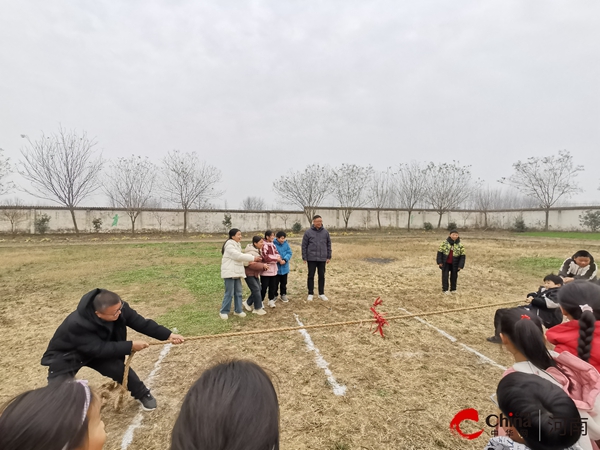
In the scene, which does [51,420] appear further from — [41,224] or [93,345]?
[41,224]

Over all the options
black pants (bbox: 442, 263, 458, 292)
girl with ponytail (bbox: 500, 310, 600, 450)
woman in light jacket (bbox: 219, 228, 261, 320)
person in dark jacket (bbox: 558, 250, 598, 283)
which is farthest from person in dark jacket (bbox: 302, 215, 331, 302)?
girl with ponytail (bbox: 500, 310, 600, 450)

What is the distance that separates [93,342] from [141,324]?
0.43 meters

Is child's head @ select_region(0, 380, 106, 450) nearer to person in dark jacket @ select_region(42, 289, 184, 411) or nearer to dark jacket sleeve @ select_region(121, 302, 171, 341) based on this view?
person in dark jacket @ select_region(42, 289, 184, 411)

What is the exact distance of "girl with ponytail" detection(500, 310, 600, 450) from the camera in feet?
5.20

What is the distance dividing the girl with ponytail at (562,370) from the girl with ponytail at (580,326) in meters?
0.28

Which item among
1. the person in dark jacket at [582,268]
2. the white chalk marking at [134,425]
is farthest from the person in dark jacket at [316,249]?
the person in dark jacket at [582,268]

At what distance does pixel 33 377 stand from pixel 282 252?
4.45 meters

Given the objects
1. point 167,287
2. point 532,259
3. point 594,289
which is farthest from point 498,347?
point 532,259

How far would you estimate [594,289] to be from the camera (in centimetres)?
219

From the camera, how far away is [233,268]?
567cm

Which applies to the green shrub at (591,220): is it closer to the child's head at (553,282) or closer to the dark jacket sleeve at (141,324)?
the child's head at (553,282)

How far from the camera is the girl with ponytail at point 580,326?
1949 mm

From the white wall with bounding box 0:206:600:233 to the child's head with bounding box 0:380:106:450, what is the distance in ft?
97.1

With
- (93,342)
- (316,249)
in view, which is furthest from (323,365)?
(316,249)
